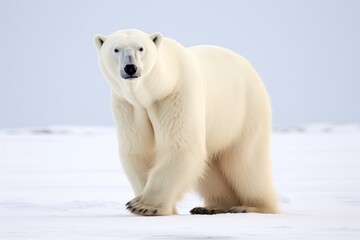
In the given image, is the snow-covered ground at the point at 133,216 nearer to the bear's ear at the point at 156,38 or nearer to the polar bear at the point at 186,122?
the polar bear at the point at 186,122

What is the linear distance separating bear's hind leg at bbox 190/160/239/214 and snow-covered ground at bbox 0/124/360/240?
10.4 inches

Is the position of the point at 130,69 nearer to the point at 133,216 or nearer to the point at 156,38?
the point at 156,38

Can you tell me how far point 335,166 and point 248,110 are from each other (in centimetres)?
503

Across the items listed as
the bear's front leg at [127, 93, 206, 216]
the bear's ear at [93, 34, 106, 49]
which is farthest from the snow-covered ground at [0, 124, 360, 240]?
the bear's ear at [93, 34, 106, 49]

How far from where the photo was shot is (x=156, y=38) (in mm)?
4504

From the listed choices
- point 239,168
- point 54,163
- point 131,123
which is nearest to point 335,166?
point 54,163

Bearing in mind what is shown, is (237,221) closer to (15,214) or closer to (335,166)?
(15,214)

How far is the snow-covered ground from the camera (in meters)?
3.35

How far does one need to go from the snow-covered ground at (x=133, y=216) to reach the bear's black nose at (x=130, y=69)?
819 millimetres

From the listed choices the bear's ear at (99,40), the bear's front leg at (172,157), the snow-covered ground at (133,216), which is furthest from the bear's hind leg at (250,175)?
the bear's ear at (99,40)

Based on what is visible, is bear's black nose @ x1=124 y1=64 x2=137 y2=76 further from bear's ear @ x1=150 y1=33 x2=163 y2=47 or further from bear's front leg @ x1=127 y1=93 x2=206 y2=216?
bear's front leg @ x1=127 y1=93 x2=206 y2=216

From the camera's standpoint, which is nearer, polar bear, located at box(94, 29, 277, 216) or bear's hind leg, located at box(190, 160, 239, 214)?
polar bear, located at box(94, 29, 277, 216)

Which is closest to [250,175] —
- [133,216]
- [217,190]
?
[217,190]

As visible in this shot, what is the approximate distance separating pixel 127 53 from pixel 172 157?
0.73 m
